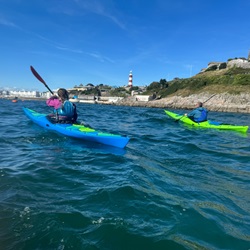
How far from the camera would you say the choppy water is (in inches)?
124

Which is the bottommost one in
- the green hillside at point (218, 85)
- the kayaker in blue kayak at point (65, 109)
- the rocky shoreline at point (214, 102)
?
the rocky shoreline at point (214, 102)

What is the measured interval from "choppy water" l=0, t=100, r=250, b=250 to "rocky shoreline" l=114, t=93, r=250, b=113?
42761 millimetres

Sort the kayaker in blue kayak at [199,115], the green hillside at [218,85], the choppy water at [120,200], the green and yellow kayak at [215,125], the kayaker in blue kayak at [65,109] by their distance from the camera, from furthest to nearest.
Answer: the green hillside at [218,85] → the kayaker in blue kayak at [199,115] → the green and yellow kayak at [215,125] → the kayaker in blue kayak at [65,109] → the choppy water at [120,200]

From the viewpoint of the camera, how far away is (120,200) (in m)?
4.25

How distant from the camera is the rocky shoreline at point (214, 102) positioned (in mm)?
47547

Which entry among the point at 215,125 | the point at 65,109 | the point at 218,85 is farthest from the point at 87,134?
the point at 218,85

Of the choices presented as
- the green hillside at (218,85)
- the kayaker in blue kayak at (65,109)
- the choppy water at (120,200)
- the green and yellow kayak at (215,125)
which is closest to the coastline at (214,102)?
the green hillside at (218,85)

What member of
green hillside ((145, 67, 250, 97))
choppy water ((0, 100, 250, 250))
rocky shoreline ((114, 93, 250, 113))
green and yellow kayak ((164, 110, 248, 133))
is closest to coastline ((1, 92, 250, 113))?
rocky shoreline ((114, 93, 250, 113))

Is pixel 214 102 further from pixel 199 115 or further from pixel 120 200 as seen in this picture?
pixel 120 200

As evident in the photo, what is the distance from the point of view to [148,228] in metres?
3.40

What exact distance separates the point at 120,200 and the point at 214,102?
173ft

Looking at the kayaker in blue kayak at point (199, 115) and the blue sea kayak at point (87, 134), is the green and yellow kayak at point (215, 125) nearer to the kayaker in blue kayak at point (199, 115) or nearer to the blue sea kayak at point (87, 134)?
the kayaker in blue kayak at point (199, 115)

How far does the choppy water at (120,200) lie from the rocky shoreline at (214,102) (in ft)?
140

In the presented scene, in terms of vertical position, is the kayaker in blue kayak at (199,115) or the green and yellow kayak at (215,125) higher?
the kayaker in blue kayak at (199,115)
